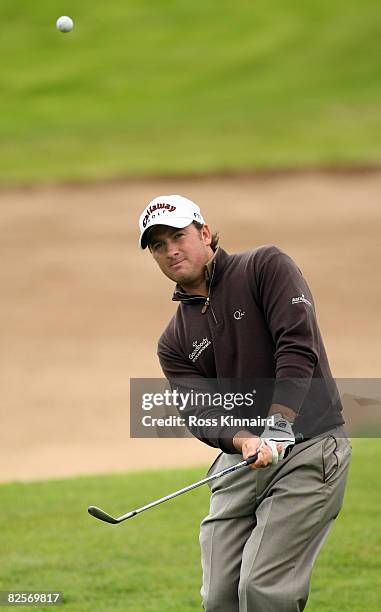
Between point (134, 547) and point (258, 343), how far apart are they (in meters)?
3.59

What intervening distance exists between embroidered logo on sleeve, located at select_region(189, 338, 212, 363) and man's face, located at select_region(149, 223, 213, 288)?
0.93ft

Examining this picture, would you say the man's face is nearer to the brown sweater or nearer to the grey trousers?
the brown sweater

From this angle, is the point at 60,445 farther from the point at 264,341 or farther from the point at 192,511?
the point at 264,341

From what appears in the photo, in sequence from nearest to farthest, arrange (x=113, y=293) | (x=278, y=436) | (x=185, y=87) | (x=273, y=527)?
(x=278, y=436) < (x=273, y=527) < (x=113, y=293) < (x=185, y=87)

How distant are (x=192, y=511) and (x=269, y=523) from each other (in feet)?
14.6

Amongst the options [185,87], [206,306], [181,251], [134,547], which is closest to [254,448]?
[206,306]

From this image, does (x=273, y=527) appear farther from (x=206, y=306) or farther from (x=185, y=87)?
(x=185, y=87)

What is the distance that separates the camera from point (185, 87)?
27344 millimetres

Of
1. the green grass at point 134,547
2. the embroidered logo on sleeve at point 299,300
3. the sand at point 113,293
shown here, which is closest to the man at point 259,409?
the embroidered logo on sleeve at point 299,300

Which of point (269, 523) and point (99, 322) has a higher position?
point (99, 322)

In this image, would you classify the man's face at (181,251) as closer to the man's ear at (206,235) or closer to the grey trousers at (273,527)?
the man's ear at (206,235)

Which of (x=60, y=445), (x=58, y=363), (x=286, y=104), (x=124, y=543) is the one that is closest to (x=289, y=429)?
(x=124, y=543)

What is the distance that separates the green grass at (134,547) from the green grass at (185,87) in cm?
1232

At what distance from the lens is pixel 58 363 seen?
16.7m
